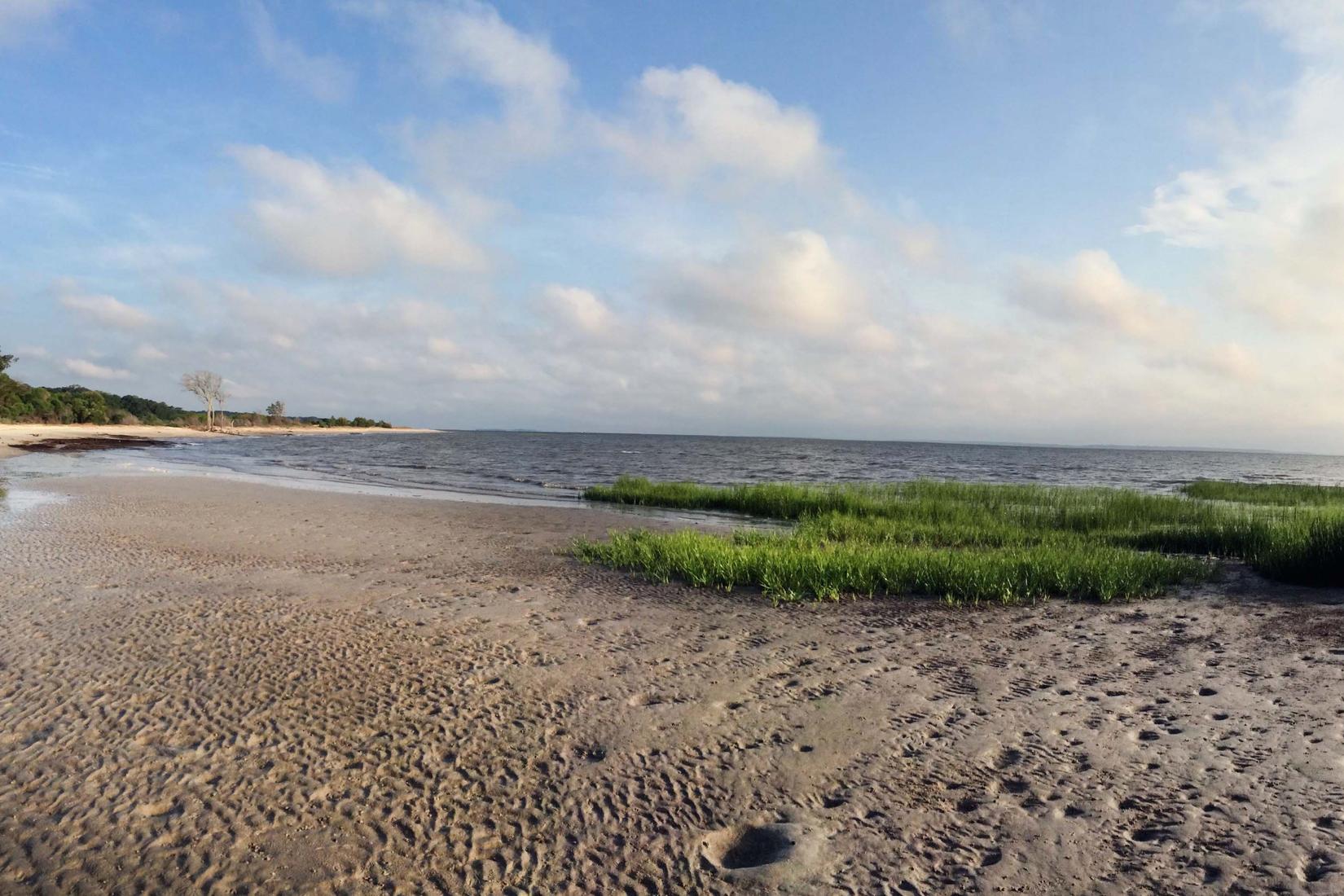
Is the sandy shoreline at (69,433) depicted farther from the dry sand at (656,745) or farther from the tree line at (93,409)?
the dry sand at (656,745)

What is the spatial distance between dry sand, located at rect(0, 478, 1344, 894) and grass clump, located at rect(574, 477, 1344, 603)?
3.49 feet

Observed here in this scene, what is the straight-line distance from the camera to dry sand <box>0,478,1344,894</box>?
12.0 feet

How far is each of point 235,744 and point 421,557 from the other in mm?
7969

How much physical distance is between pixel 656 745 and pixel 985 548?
1270cm

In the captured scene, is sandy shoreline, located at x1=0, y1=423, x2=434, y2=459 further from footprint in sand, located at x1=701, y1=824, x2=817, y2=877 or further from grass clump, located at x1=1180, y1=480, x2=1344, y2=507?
grass clump, located at x1=1180, y1=480, x2=1344, y2=507

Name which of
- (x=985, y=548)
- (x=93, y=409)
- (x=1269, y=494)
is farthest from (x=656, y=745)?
(x=93, y=409)

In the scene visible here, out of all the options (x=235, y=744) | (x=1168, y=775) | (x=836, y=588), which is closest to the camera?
(x=1168, y=775)

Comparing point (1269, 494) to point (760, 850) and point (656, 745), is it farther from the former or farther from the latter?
point (760, 850)

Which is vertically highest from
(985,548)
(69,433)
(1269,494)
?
(69,433)

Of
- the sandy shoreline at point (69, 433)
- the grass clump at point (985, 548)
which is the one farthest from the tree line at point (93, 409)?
the grass clump at point (985, 548)

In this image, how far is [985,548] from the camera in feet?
50.8

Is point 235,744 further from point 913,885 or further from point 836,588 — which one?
point 836,588

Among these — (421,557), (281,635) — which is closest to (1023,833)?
(281,635)

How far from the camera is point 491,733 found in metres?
5.12
